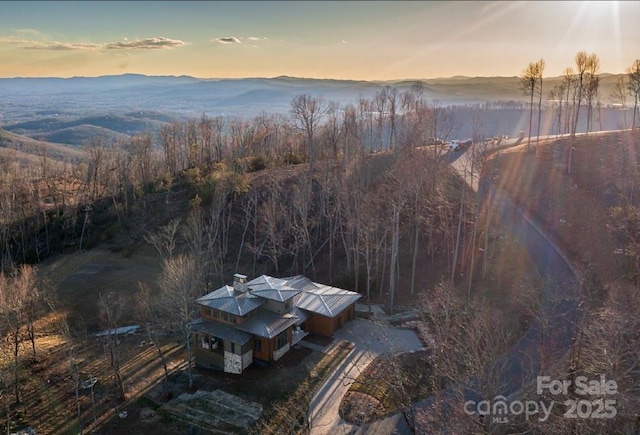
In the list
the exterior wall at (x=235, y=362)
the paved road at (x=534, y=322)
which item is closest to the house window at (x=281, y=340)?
the exterior wall at (x=235, y=362)

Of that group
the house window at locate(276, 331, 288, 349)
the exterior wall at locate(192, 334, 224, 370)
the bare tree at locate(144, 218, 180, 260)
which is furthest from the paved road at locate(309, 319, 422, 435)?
the bare tree at locate(144, 218, 180, 260)

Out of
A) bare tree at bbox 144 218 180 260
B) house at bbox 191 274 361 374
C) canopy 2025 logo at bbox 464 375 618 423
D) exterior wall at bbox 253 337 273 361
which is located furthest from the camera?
bare tree at bbox 144 218 180 260

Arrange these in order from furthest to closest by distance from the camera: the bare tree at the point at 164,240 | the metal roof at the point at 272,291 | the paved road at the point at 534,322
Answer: the bare tree at the point at 164,240 → the metal roof at the point at 272,291 → the paved road at the point at 534,322

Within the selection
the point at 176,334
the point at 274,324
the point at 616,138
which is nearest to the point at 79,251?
the point at 176,334

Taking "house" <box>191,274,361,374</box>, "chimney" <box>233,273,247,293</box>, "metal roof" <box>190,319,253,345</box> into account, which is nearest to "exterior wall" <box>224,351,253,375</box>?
"house" <box>191,274,361,374</box>

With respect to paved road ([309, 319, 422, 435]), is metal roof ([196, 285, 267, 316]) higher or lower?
higher

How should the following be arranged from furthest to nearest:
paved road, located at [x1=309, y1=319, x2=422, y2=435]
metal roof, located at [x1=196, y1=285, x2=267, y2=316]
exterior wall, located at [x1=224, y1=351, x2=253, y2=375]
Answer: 1. metal roof, located at [x1=196, y1=285, x2=267, y2=316]
2. exterior wall, located at [x1=224, y1=351, x2=253, y2=375]
3. paved road, located at [x1=309, y1=319, x2=422, y2=435]

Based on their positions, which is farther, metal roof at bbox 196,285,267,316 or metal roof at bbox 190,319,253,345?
metal roof at bbox 196,285,267,316

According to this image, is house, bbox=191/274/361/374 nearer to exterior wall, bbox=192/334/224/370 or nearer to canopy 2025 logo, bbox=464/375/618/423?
exterior wall, bbox=192/334/224/370

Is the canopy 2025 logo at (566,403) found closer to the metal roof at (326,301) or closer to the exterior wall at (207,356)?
the metal roof at (326,301)

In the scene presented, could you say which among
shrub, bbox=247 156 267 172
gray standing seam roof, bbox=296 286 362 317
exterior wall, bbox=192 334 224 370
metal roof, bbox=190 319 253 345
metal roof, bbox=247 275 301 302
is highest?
shrub, bbox=247 156 267 172
